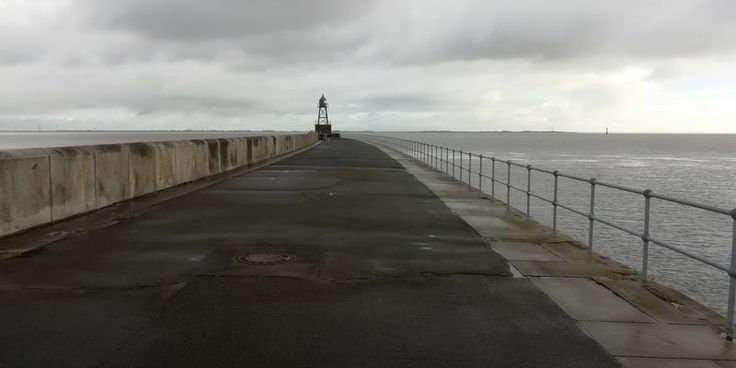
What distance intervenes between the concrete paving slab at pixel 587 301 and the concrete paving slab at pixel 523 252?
1.09 metres

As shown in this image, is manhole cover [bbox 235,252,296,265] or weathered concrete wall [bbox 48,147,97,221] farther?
weathered concrete wall [bbox 48,147,97,221]

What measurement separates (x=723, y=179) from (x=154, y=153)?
47.1 meters

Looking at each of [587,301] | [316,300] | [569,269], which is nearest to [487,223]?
[569,269]

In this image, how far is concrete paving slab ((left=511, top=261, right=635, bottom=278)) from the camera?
6.88 metres

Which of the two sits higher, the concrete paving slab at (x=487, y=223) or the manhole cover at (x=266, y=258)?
the manhole cover at (x=266, y=258)

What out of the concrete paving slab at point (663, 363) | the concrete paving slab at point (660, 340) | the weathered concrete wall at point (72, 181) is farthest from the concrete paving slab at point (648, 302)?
the weathered concrete wall at point (72, 181)

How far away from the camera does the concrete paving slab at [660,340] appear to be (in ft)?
14.8

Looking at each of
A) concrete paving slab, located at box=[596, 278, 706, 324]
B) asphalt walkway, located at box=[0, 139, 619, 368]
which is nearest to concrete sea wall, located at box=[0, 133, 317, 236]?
asphalt walkway, located at box=[0, 139, 619, 368]

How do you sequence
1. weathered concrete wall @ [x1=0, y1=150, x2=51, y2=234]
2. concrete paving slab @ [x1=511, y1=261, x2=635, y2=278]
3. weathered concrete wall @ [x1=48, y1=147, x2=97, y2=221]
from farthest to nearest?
1. weathered concrete wall @ [x1=48, y1=147, x2=97, y2=221]
2. weathered concrete wall @ [x1=0, y1=150, x2=51, y2=234]
3. concrete paving slab @ [x1=511, y1=261, x2=635, y2=278]

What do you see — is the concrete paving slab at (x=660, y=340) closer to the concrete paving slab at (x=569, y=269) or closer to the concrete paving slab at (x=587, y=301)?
the concrete paving slab at (x=587, y=301)

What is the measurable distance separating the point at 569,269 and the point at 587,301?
137 centimetres

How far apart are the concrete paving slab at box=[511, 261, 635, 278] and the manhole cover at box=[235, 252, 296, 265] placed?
8.64 ft

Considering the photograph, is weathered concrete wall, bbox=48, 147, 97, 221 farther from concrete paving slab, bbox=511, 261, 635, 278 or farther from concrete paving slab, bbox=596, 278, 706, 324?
concrete paving slab, bbox=596, 278, 706, 324

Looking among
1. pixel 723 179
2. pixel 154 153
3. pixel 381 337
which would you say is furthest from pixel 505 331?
pixel 723 179
